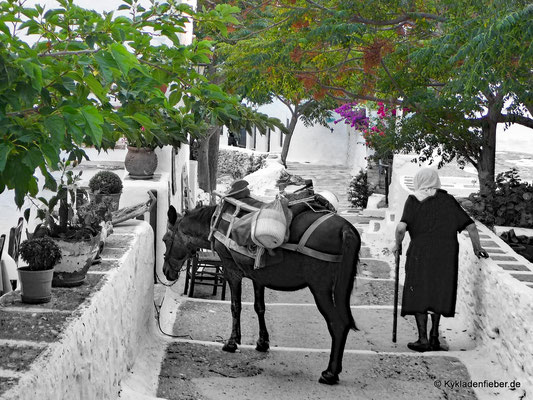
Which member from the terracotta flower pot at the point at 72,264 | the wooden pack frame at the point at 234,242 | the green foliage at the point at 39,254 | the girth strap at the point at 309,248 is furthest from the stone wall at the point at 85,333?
the girth strap at the point at 309,248

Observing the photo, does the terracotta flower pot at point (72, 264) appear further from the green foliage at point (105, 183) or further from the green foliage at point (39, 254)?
the green foliage at point (105, 183)

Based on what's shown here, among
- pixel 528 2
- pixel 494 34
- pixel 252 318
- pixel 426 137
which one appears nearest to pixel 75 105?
pixel 494 34

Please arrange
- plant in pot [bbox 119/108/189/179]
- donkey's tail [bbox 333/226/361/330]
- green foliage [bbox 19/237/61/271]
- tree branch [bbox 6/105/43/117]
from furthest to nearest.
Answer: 1. donkey's tail [bbox 333/226/361/330]
2. green foliage [bbox 19/237/61/271]
3. plant in pot [bbox 119/108/189/179]
4. tree branch [bbox 6/105/43/117]

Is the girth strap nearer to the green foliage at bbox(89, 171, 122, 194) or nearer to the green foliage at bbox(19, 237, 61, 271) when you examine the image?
the green foliage at bbox(19, 237, 61, 271)

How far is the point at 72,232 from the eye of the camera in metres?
6.06

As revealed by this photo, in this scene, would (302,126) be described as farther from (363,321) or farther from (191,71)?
(191,71)

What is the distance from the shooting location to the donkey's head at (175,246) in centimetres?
848

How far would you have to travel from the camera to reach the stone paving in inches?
268

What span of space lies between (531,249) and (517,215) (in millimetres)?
1441

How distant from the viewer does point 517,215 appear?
11281 mm

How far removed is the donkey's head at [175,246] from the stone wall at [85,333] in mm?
992

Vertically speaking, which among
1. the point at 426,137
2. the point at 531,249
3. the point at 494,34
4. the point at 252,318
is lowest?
the point at 252,318

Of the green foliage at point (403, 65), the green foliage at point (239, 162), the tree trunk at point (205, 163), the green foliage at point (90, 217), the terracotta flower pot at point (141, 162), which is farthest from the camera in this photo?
the green foliage at point (239, 162)

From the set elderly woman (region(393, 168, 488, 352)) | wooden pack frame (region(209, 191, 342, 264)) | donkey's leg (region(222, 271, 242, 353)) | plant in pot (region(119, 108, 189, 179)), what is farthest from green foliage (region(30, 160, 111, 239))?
elderly woman (region(393, 168, 488, 352))
